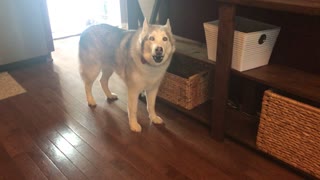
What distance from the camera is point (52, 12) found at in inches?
179

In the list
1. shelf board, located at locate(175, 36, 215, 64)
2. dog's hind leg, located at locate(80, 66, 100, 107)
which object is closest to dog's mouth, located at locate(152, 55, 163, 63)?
shelf board, located at locate(175, 36, 215, 64)

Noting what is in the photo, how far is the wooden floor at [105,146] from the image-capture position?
168 cm

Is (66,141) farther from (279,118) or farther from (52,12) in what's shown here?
(52,12)

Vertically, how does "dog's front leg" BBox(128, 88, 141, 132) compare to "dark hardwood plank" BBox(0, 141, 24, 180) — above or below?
above

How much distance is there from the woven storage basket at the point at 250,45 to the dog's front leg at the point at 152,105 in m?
0.49

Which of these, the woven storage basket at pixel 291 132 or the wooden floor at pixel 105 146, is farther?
the wooden floor at pixel 105 146

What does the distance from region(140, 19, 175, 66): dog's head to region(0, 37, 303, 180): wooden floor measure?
0.55 metres

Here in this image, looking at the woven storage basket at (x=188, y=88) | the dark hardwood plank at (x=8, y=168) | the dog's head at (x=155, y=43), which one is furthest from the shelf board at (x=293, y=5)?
the dark hardwood plank at (x=8, y=168)

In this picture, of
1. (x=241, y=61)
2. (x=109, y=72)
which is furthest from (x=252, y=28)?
(x=109, y=72)

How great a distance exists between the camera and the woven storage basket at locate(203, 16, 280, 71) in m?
1.61

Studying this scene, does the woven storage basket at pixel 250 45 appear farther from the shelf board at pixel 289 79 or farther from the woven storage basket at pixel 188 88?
the woven storage basket at pixel 188 88

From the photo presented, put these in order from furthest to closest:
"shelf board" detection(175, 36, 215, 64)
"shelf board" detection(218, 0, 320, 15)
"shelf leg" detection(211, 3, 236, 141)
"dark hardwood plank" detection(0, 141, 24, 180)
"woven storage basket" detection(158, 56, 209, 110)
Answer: "woven storage basket" detection(158, 56, 209, 110) < "shelf board" detection(175, 36, 215, 64) < "dark hardwood plank" detection(0, 141, 24, 180) < "shelf leg" detection(211, 3, 236, 141) < "shelf board" detection(218, 0, 320, 15)

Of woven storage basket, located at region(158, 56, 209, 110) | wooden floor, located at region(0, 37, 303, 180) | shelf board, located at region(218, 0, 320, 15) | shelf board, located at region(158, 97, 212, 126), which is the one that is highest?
shelf board, located at region(218, 0, 320, 15)

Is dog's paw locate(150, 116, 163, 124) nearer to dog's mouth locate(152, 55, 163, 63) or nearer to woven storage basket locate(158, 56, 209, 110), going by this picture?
woven storage basket locate(158, 56, 209, 110)
